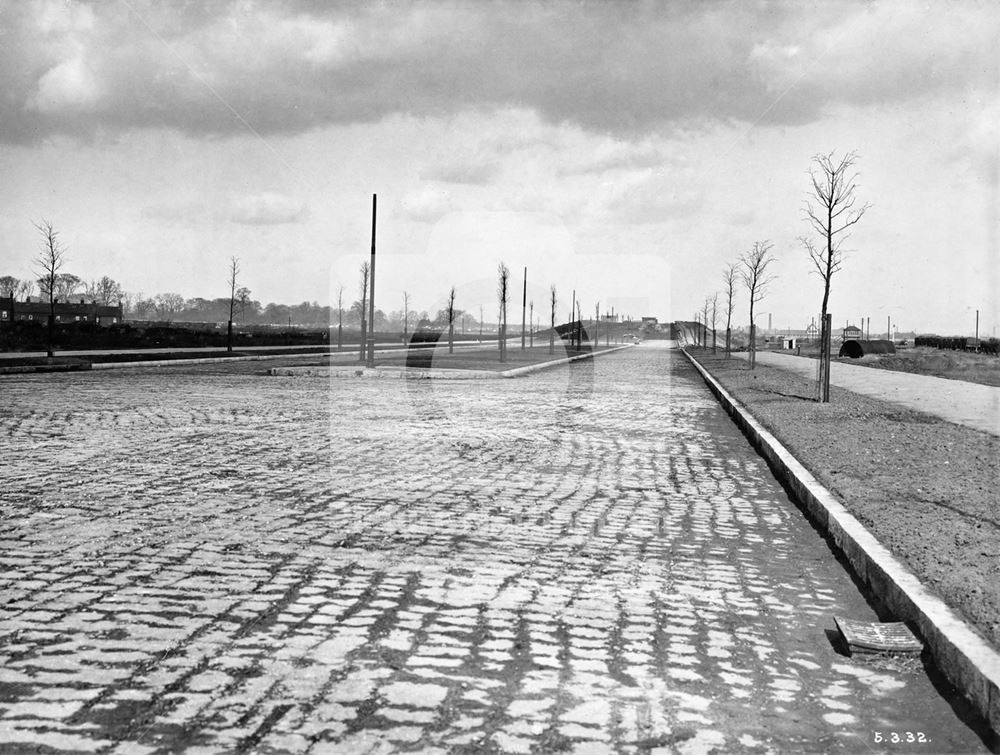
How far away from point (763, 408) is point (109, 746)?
584 inches

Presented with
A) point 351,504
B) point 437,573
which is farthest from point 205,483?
point 437,573

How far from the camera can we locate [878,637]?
417 centimetres

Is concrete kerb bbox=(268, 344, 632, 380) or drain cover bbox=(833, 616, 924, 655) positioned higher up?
concrete kerb bbox=(268, 344, 632, 380)

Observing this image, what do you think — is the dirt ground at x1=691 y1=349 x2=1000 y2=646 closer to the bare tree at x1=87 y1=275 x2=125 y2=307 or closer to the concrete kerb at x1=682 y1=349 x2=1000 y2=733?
the concrete kerb at x1=682 y1=349 x2=1000 y2=733

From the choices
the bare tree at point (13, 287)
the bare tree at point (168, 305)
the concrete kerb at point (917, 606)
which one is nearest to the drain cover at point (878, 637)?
the concrete kerb at point (917, 606)

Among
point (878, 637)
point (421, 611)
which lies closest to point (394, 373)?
point (421, 611)

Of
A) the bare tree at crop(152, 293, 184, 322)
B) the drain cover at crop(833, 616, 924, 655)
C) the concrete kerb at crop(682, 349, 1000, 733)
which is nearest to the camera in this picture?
the concrete kerb at crop(682, 349, 1000, 733)

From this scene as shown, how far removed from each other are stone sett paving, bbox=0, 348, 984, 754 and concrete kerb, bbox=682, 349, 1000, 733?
127 mm

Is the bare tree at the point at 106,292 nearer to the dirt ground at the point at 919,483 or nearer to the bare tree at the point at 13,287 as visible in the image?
the bare tree at the point at 13,287

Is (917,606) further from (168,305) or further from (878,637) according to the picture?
(168,305)

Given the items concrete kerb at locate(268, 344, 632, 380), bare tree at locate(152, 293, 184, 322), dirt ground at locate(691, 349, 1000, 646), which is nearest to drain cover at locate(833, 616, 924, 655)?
dirt ground at locate(691, 349, 1000, 646)

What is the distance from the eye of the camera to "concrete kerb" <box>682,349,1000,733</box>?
350 centimetres

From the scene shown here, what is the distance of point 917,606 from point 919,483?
4.05 metres

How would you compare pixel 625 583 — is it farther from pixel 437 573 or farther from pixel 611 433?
pixel 611 433
